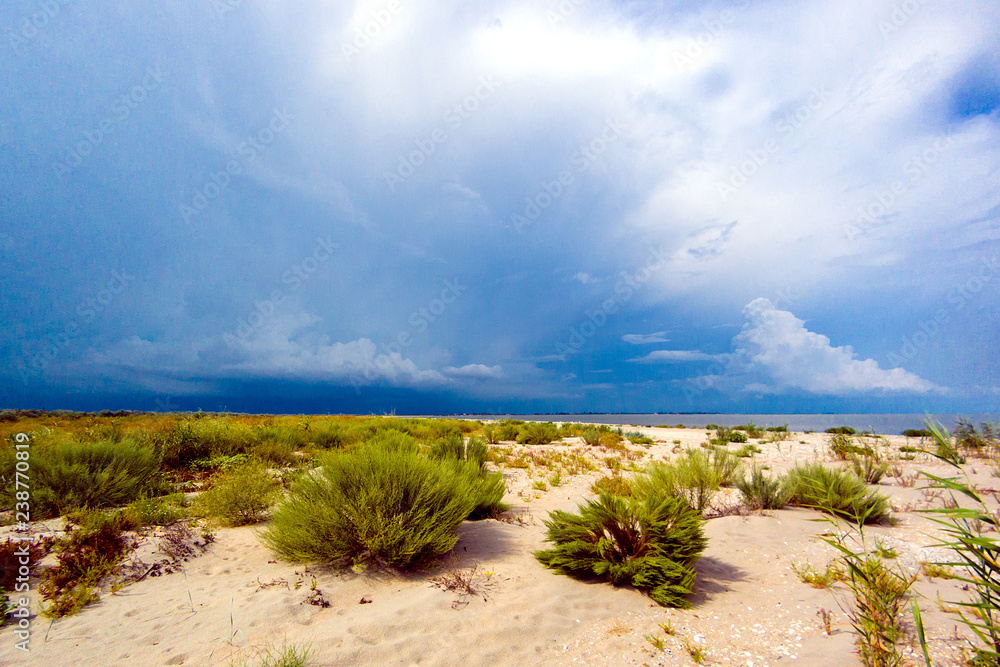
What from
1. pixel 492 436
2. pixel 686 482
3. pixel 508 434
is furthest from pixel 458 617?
pixel 508 434

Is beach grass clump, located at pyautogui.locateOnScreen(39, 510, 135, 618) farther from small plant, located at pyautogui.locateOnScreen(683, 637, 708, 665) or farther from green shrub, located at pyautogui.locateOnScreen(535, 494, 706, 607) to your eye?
small plant, located at pyautogui.locateOnScreen(683, 637, 708, 665)

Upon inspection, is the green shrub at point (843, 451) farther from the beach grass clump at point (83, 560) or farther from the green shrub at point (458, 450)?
the beach grass clump at point (83, 560)

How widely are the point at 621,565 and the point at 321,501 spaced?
360cm

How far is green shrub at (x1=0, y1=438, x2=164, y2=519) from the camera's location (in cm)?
643

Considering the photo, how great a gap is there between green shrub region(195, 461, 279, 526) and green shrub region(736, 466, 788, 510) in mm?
8228

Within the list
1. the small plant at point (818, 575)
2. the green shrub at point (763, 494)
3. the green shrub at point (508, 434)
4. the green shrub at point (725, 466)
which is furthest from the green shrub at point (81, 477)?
the green shrub at point (508, 434)

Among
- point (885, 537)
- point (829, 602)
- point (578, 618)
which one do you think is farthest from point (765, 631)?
point (885, 537)

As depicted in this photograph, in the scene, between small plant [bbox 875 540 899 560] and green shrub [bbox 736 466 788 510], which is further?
green shrub [bbox 736 466 788 510]

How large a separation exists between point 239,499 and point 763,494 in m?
8.83

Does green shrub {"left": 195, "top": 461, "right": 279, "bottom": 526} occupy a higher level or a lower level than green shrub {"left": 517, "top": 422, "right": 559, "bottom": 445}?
lower

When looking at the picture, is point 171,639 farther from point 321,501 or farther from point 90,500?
point 90,500

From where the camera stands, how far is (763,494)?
7.96 m

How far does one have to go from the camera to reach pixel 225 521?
6.63 metres

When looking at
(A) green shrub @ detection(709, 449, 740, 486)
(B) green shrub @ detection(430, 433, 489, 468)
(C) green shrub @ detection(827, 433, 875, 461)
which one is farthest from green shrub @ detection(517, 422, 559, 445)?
(C) green shrub @ detection(827, 433, 875, 461)
